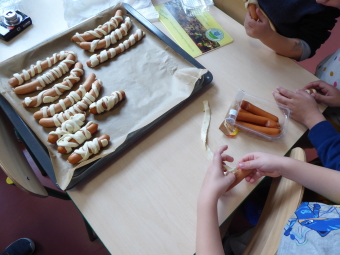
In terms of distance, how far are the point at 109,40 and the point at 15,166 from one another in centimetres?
54

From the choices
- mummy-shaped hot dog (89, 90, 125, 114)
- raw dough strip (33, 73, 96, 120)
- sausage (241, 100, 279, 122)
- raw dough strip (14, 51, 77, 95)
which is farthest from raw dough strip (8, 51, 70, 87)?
sausage (241, 100, 279, 122)

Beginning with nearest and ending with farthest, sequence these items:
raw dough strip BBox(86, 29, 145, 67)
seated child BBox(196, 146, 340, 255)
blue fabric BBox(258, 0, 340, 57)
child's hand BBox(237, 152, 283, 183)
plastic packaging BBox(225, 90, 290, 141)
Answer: seated child BBox(196, 146, 340, 255) < child's hand BBox(237, 152, 283, 183) < plastic packaging BBox(225, 90, 290, 141) < raw dough strip BBox(86, 29, 145, 67) < blue fabric BBox(258, 0, 340, 57)

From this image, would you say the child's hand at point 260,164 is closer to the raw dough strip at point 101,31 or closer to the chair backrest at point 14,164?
the chair backrest at point 14,164

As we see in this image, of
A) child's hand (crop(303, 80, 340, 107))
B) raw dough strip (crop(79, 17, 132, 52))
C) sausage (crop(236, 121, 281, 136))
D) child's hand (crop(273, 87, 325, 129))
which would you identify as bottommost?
child's hand (crop(303, 80, 340, 107))

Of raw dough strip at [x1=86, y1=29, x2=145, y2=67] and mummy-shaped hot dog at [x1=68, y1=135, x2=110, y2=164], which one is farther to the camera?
raw dough strip at [x1=86, y1=29, x2=145, y2=67]

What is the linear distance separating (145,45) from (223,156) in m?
0.52

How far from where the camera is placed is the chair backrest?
61 cm

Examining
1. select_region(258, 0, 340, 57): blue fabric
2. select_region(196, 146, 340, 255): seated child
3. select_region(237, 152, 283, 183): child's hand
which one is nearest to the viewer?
select_region(196, 146, 340, 255): seated child

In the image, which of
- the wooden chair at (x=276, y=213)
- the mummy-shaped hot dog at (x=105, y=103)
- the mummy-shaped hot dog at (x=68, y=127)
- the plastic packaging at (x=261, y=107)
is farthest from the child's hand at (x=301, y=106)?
the mummy-shaped hot dog at (x=68, y=127)

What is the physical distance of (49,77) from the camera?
0.87m

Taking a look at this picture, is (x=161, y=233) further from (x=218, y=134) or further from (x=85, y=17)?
(x=85, y=17)

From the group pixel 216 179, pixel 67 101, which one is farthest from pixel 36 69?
pixel 216 179

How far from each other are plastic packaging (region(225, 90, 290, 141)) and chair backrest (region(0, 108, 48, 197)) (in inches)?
22.2

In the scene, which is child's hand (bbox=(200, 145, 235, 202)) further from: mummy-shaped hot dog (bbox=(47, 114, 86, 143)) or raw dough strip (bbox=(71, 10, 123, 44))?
raw dough strip (bbox=(71, 10, 123, 44))
